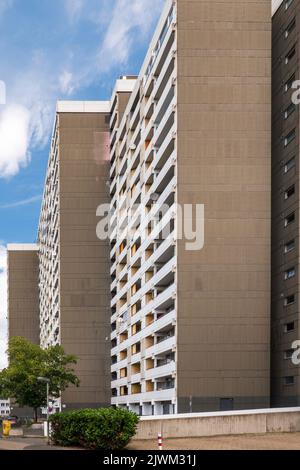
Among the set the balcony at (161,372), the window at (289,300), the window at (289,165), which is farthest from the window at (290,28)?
the balcony at (161,372)

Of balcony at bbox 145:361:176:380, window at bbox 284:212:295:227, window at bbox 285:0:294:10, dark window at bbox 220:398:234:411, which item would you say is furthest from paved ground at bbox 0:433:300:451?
window at bbox 285:0:294:10

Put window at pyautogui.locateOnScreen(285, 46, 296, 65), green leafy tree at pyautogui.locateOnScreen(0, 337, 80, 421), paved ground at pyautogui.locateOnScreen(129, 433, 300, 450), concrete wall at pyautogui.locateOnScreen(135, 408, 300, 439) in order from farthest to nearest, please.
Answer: green leafy tree at pyautogui.locateOnScreen(0, 337, 80, 421) < window at pyautogui.locateOnScreen(285, 46, 296, 65) < concrete wall at pyautogui.locateOnScreen(135, 408, 300, 439) < paved ground at pyautogui.locateOnScreen(129, 433, 300, 450)

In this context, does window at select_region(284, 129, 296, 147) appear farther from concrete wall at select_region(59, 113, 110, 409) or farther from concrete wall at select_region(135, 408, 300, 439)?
concrete wall at select_region(59, 113, 110, 409)

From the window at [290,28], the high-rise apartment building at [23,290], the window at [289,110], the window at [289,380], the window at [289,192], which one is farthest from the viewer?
the high-rise apartment building at [23,290]

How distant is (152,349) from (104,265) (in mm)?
33510

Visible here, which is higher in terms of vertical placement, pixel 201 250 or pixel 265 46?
pixel 265 46

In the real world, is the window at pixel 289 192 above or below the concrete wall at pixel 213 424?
above

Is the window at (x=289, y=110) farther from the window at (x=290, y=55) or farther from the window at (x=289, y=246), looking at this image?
the window at (x=289, y=246)

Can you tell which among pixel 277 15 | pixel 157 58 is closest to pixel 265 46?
pixel 277 15

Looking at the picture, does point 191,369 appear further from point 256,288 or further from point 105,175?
point 105,175

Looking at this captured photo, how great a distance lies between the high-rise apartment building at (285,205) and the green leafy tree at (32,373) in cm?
2666

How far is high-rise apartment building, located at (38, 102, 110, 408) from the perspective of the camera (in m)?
103

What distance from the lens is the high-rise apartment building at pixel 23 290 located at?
170250 mm
